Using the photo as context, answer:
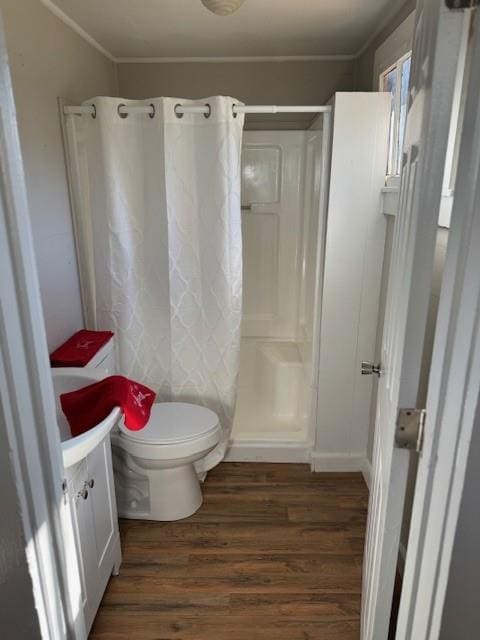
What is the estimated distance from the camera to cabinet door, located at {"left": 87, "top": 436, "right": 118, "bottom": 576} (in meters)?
1.52

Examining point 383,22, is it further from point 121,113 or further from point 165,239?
point 165,239

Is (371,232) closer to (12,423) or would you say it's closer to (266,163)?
(266,163)

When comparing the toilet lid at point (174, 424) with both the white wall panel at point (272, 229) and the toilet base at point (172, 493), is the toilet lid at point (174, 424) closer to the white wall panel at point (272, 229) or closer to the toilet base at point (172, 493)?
the toilet base at point (172, 493)

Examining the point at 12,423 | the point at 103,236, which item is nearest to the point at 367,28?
the point at 103,236

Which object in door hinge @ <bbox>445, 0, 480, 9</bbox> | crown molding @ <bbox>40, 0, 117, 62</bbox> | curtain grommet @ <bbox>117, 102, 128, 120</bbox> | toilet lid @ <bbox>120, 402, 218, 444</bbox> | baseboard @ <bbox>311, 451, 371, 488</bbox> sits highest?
crown molding @ <bbox>40, 0, 117, 62</bbox>

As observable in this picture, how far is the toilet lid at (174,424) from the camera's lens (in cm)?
191

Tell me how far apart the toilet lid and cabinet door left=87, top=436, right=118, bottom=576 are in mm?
267

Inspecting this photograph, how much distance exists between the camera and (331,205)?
207 centimetres

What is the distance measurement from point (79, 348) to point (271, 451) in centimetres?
119

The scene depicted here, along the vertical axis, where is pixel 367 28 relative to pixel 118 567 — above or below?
above

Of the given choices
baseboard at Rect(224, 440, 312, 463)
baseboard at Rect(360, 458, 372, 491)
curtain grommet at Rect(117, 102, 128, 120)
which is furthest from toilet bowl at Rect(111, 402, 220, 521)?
curtain grommet at Rect(117, 102, 128, 120)

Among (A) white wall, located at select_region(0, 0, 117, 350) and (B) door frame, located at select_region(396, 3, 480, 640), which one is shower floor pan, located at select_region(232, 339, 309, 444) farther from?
(B) door frame, located at select_region(396, 3, 480, 640)

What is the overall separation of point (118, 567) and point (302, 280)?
207cm

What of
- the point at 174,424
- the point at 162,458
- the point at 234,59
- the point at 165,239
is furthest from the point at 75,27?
the point at 162,458
